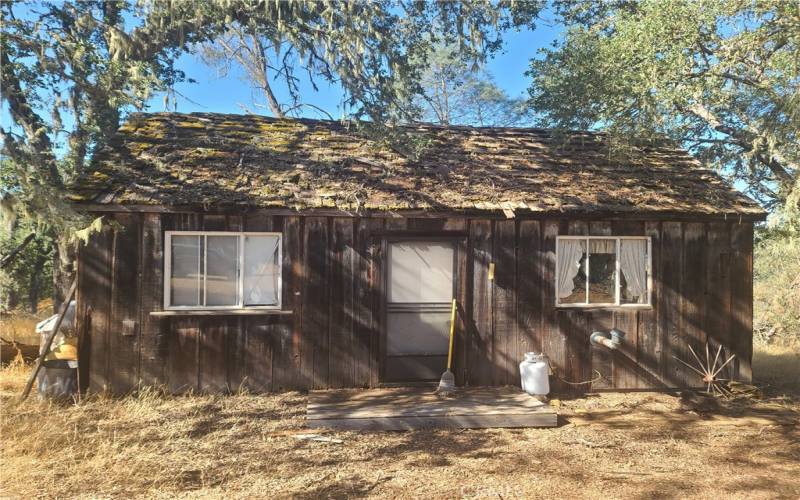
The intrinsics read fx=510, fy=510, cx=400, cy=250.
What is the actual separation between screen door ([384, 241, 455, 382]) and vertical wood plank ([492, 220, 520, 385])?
2.32 feet

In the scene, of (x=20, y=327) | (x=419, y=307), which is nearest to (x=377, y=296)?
(x=419, y=307)

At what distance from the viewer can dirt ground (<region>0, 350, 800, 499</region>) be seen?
178 inches

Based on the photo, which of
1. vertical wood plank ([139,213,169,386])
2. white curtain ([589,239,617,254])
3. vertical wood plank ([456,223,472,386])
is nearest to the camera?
vertical wood plank ([139,213,169,386])

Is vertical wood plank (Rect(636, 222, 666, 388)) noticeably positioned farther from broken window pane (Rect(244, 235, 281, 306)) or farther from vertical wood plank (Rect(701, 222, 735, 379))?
broken window pane (Rect(244, 235, 281, 306))

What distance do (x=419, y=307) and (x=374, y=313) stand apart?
28.9 inches

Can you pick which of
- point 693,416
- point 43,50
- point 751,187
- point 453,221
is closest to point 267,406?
point 453,221

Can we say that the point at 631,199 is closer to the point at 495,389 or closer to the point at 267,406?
the point at 495,389

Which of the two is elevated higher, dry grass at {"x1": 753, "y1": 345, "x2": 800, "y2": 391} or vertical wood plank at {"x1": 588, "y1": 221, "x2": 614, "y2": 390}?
vertical wood plank at {"x1": 588, "y1": 221, "x2": 614, "y2": 390}

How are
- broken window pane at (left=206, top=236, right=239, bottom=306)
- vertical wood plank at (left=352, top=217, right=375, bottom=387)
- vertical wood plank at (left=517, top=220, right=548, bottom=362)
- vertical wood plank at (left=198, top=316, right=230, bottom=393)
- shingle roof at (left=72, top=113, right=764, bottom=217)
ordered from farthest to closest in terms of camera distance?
vertical wood plank at (left=517, top=220, right=548, bottom=362)
vertical wood plank at (left=352, top=217, right=375, bottom=387)
shingle roof at (left=72, top=113, right=764, bottom=217)
broken window pane at (left=206, top=236, right=239, bottom=306)
vertical wood plank at (left=198, top=316, right=230, bottom=393)

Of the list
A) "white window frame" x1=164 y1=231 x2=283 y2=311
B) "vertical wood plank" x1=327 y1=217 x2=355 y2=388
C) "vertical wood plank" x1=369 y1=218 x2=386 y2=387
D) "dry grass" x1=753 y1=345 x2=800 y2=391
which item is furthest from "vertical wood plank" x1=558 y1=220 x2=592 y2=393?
"white window frame" x1=164 y1=231 x2=283 y2=311

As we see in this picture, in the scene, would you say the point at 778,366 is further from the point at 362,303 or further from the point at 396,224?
the point at 362,303

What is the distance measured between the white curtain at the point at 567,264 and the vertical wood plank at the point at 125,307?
6.25 metres

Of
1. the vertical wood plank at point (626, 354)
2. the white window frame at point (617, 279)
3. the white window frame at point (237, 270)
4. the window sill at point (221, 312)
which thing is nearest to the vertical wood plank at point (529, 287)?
the white window frame at point (617, 279)

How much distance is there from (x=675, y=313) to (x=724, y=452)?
299 centimetres
